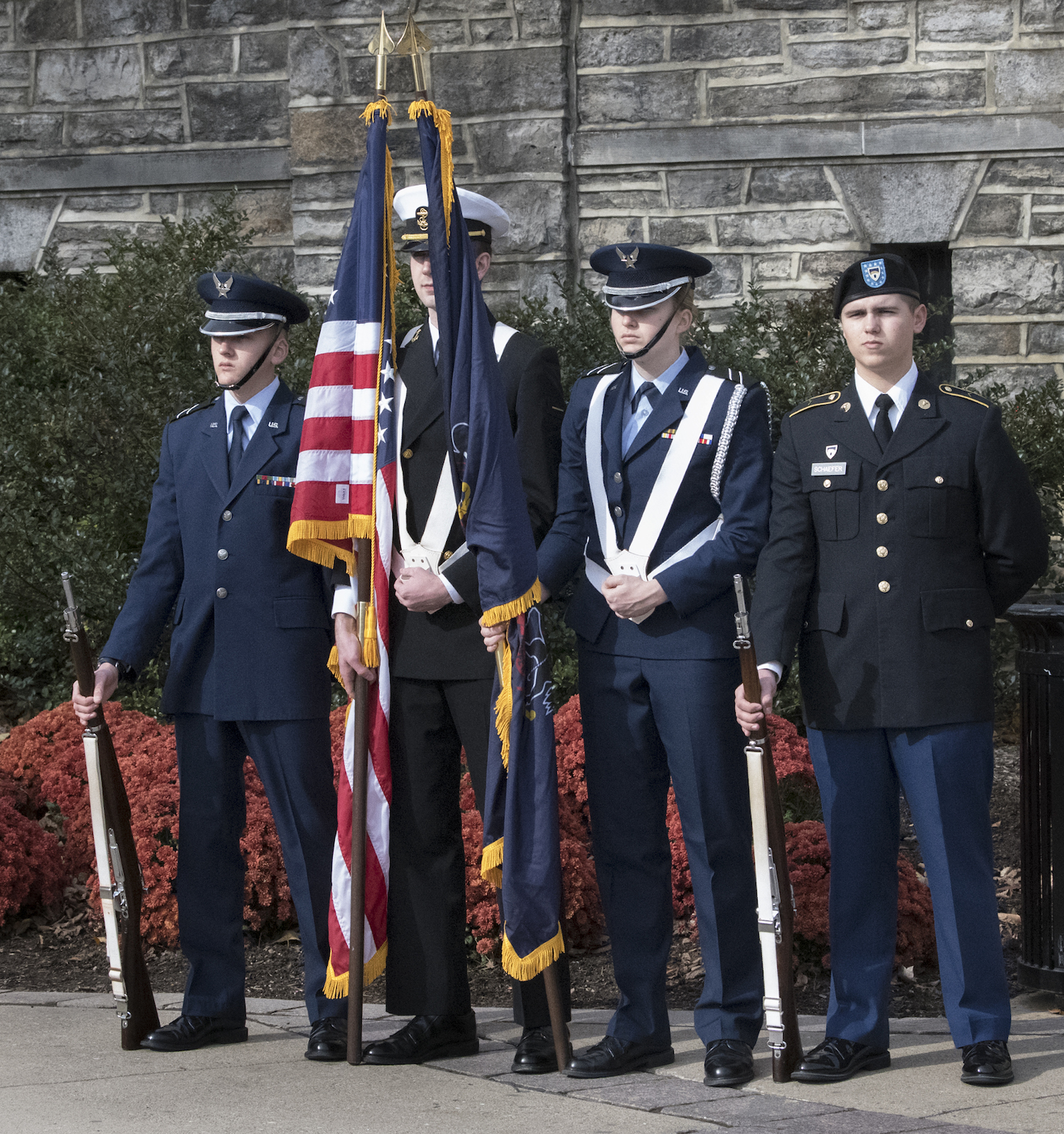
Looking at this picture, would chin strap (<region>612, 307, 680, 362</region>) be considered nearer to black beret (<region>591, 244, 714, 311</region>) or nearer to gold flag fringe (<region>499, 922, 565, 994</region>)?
black beret (<region>591, 244, 714, 311</region>)

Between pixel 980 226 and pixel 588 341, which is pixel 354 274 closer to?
pixel 588 341

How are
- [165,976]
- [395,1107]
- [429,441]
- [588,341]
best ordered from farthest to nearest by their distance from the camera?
1. [588,341]
2. [165,976]
3. [429,441]
4. [395,1107]

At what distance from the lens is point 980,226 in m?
9.34

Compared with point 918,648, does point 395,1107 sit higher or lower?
lower

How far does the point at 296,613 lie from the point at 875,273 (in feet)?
6.06

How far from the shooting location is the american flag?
4.37m

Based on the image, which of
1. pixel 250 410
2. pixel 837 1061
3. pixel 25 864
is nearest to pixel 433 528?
pixel 250 410

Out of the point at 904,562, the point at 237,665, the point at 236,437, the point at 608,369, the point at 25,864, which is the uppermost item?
the point at 608,369

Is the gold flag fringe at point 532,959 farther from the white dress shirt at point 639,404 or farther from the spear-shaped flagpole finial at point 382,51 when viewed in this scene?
the spear-shaped flagpole finial at point 382,51

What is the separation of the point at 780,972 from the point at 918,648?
0.88 m

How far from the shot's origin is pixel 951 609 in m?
4.14

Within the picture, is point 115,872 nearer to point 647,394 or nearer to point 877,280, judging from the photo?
point 647,394

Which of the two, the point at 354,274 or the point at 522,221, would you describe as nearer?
the point at 354,274

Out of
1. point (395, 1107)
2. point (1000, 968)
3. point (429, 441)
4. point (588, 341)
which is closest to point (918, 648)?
point (1000, 968)
